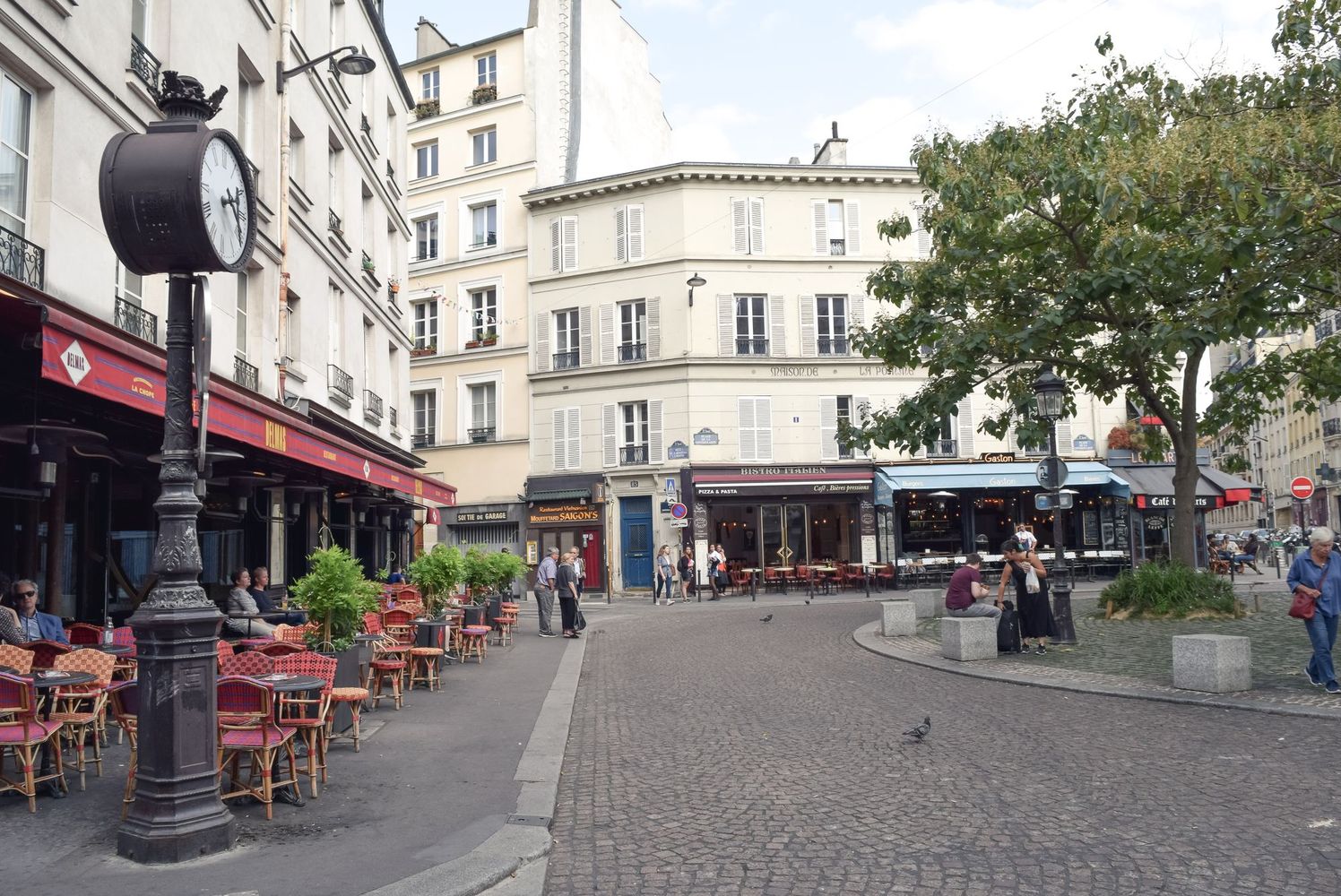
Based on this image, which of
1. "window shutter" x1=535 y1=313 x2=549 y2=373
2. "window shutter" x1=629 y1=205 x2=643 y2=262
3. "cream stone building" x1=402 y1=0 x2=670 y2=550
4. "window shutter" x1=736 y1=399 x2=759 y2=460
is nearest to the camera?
"window shutter" x1=736 y1=399 x2=759 y2=460

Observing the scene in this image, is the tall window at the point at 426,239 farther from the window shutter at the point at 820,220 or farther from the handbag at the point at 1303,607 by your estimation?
the handbag at the point at 1303,607

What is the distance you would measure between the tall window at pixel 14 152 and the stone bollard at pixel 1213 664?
1111 cm

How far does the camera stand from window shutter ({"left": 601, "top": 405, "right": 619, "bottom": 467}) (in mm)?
31203

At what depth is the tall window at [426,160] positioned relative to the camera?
35.1m

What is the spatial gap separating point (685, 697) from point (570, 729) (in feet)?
6.10

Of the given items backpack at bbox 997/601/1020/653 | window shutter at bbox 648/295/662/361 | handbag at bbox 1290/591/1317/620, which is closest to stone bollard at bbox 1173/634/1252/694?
handbag at bbox 1290/591/1317/620

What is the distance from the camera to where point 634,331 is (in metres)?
31.6

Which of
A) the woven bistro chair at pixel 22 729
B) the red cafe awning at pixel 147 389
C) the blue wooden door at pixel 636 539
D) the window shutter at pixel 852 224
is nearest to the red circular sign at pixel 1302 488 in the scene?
the window shutter at pixel 852 224

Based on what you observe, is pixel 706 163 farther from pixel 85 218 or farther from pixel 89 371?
pixel 89 371

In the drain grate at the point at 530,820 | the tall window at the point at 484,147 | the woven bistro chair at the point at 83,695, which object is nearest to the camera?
the drain grate at the point at 530,820

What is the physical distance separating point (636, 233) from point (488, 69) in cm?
835

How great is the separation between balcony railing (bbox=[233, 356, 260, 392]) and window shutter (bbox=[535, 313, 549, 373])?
18161mm

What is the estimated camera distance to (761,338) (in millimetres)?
31125

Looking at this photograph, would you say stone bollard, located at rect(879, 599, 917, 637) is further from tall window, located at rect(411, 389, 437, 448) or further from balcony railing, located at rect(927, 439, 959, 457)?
tall window, located at rect(411, 389, 437, 448)
